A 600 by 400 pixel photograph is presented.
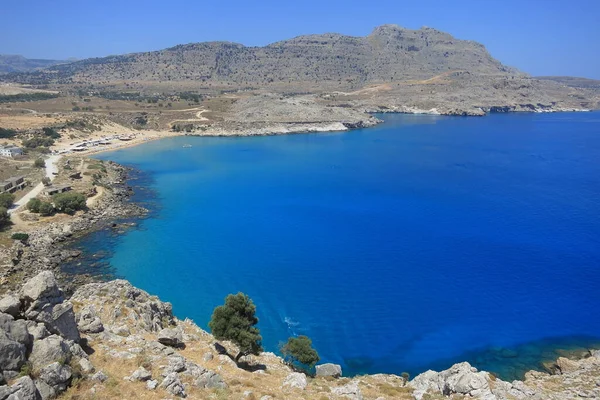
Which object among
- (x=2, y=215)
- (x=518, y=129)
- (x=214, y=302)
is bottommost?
(x=214, y=302)

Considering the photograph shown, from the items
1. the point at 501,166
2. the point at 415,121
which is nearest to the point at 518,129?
the point at 415,121

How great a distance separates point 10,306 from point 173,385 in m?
7.01

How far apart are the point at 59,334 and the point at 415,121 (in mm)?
184464

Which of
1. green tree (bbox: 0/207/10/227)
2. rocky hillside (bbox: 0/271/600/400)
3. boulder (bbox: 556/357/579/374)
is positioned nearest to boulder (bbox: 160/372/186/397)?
rocky hillside (bbox: 0/271/600/400)

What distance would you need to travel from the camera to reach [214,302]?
1496 inches

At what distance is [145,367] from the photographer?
17.4 meters

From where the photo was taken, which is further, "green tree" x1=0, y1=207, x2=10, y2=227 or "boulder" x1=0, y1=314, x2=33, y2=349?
"green tree" x1=0, y1=207, x2=10, y2=227

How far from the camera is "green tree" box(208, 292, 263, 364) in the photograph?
24.0m

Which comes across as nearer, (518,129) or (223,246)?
(223,246)

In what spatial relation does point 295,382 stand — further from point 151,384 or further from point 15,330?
point 15,330

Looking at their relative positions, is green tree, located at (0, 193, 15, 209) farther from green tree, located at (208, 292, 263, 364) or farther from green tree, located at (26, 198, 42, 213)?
green tree, located at (208, 292, 263, 364)

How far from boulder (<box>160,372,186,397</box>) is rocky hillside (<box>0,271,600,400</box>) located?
0.13 feet

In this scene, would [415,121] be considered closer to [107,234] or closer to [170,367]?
[107,234]

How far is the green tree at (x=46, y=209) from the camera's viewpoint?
5419 centimetres
